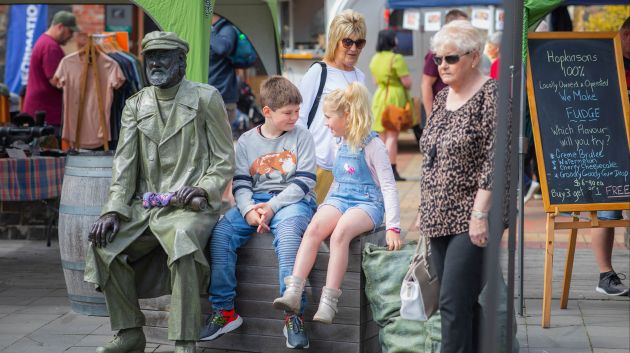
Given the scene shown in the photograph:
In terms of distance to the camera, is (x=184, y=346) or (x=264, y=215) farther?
(x=264, y=215)

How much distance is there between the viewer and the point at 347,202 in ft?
18.6

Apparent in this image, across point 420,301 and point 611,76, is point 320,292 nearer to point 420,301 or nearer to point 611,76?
point 420,301

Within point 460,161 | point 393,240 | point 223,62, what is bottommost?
point 393,240

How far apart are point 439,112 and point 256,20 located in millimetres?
4882

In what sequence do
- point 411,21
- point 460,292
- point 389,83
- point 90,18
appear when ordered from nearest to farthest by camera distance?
point 460,292 < point 389,83 < point 411,21 < point 90,18

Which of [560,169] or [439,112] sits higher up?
[439,112]

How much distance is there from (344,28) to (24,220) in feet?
14.4

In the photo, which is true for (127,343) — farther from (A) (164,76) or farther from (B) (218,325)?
(A) (164,76)

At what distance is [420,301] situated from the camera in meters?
4.93

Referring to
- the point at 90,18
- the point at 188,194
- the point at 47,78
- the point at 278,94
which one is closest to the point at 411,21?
the point at 90,18

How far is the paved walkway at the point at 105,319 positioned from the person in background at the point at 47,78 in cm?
216

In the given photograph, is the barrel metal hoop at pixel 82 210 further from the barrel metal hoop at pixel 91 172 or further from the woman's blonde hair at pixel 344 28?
the woman's blonde hair at pixel 344 28

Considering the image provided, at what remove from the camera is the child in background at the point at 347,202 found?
5.43 m

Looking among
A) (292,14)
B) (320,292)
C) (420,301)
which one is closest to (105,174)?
(320,292)
